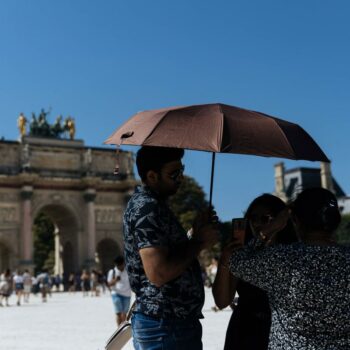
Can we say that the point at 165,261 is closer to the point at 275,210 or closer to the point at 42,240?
the point at 275,210

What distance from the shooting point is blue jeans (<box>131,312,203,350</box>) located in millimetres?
3666

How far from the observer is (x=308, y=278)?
320 centimetres

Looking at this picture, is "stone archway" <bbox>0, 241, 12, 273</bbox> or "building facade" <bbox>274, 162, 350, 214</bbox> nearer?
"stone archway" <bbox>0, 241, 12, 273</bbox>

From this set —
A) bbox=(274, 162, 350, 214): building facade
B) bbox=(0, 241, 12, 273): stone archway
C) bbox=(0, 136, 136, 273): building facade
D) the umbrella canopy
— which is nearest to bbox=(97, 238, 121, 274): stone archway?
bbox=(0, 136, 136, 273): building facade

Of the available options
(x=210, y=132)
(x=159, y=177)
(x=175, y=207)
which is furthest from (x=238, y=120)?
(x=175, y=207)

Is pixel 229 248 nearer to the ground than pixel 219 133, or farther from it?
nearer to the ground

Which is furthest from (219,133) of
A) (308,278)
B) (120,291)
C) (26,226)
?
(26,226)

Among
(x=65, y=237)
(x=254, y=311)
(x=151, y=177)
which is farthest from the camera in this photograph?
(x=65, y=237)

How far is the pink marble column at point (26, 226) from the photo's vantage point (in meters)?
44.8

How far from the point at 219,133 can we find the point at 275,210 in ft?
2.70

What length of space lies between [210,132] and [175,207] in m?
59.0

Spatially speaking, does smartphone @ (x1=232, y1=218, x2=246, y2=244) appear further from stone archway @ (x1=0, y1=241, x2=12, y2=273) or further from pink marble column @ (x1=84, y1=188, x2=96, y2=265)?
pink marble column @ (x1=84, y1=188, x2=96, y2=265)

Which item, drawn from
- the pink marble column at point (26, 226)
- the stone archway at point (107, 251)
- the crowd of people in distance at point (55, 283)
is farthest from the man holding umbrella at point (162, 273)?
the stone archway at point (107, 251)

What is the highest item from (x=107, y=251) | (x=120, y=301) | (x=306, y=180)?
(x=306, y=180)
